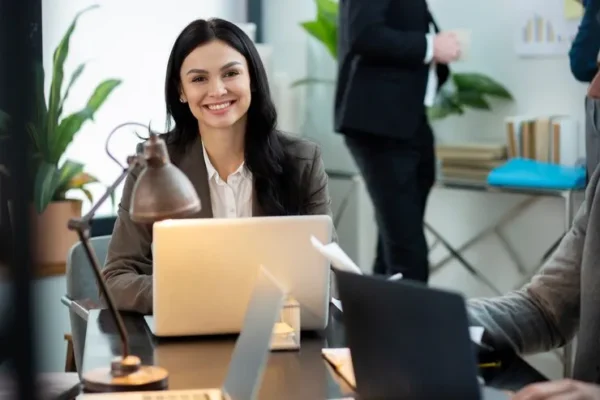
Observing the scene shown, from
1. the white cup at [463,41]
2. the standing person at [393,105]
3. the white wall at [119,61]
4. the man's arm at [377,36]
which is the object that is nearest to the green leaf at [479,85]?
the white cup at [463,41]

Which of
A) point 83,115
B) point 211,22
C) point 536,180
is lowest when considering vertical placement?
point 536,180

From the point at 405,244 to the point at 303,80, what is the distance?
4.29 ft

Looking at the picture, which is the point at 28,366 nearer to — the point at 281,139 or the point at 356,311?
the point at 356,311

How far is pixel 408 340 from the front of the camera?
1116mm

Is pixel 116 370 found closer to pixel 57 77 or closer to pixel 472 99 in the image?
pixel 57 77

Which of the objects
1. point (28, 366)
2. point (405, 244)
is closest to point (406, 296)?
point (28, 366)

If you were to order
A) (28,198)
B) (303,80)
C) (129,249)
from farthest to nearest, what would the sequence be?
(303,80) < (129,249) < (28,198)

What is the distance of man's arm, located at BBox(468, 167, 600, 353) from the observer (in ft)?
5.97

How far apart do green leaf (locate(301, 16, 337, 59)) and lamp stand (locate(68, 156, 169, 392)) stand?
307 cm

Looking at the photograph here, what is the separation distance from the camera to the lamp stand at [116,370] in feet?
4.85

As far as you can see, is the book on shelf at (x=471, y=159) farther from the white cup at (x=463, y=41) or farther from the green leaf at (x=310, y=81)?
the green leaf at (x=310, y=81)

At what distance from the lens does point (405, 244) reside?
3783 millimetres

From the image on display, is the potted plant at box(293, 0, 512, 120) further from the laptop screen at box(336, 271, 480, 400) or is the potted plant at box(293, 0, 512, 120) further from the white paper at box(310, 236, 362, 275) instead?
the laptop screen at box(336, 271, 480, 400)

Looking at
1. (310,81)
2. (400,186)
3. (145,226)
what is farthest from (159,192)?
(310,81)
